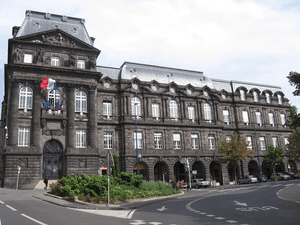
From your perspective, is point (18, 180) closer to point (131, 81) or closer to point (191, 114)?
point (131, 81)

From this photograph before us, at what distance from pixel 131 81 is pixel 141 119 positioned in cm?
638

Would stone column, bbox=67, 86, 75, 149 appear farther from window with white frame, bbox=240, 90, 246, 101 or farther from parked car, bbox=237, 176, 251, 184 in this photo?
window with white frame, bbox=240, 90, 246, 101

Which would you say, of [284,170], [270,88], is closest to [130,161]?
[284,170]

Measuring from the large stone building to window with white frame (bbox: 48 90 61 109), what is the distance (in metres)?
0.14

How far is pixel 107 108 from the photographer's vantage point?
46.6 metres

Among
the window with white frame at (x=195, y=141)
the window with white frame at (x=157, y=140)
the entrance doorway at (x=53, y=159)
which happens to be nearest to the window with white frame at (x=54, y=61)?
the entrance doorway at (x=53, y=159)

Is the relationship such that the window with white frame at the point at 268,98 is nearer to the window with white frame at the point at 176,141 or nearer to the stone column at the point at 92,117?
the window with white frame at the point at 176,141

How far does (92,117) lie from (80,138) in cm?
334

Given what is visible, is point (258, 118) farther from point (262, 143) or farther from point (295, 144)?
point (295, 144)

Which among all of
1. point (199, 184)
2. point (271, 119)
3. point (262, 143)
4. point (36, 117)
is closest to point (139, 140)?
point (199, 184)

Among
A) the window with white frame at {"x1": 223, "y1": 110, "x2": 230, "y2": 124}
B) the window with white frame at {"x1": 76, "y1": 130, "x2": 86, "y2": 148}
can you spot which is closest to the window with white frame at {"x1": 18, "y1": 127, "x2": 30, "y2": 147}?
the window with white frame at {"x1": 76, "y1": 130, "x2": 86, "y2": 148}

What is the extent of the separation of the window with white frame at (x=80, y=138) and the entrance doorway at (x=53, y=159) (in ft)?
7.90

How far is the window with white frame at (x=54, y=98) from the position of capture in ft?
133

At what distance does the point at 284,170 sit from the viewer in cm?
5816
